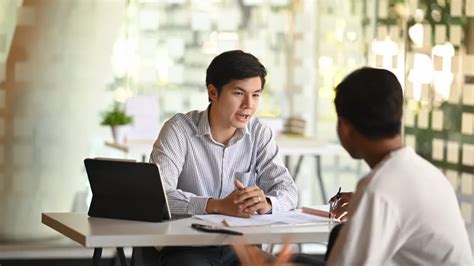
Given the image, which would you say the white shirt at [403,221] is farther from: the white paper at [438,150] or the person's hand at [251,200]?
the white paper at [438,150]

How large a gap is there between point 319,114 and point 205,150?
12.3ft

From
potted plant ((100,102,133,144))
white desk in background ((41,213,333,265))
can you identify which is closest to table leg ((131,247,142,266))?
white desk in background ((41,213,333,265))

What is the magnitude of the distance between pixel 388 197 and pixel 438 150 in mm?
4763

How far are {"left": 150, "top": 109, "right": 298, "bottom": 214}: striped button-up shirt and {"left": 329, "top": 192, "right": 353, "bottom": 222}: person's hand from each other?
35cm

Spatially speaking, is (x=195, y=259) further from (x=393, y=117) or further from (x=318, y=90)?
(x=318, y=90)

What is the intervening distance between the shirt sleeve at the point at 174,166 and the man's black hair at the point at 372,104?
144 cm

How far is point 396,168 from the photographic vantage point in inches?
104

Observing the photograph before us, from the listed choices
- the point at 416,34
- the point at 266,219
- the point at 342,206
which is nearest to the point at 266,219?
the point at 266,219

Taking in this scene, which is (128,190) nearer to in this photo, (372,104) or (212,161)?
(212,161)

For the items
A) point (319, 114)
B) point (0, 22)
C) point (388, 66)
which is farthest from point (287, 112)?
point (0, 22)

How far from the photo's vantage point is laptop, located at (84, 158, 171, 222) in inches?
147

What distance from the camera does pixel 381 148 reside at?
2.71 meters

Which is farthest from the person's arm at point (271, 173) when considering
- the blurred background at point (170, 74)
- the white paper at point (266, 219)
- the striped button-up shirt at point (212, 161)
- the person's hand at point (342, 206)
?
the blurred background at point (170, 74)

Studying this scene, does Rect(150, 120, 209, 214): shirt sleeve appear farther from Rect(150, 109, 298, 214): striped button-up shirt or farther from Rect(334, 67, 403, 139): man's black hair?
Rect(334, 67, 403, 139): man's black hair
